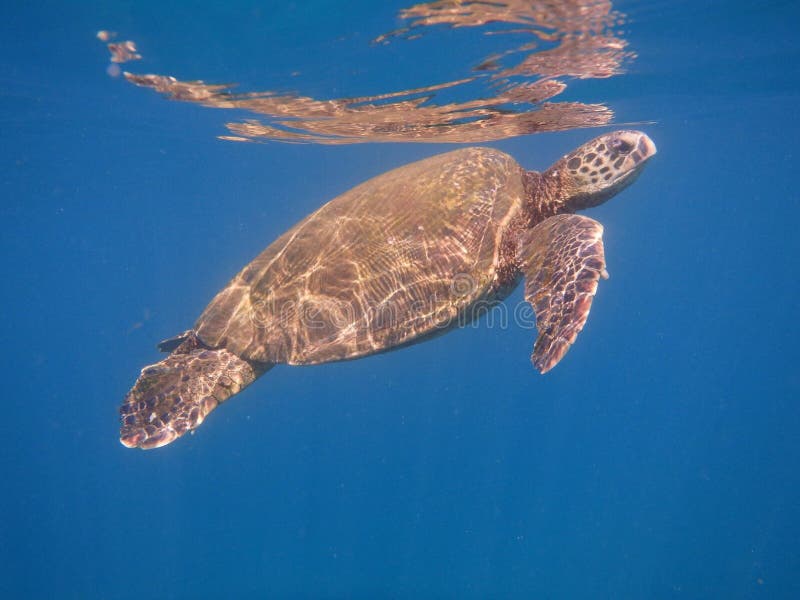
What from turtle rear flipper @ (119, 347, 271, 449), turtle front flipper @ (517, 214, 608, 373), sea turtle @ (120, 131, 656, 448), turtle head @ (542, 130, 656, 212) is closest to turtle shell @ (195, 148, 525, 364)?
sea turtle @ (120, 131, 656, 448)

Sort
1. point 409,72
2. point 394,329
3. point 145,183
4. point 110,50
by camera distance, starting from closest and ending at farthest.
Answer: point 394,329 → point 110,50 → point 409,72 → point 145,183

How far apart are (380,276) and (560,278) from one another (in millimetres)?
2015

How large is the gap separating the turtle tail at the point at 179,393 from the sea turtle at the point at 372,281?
1 cm

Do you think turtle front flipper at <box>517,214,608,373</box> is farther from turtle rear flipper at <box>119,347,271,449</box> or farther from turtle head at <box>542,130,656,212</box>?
turtle rear flipper at <box>119,347,271,449</box>

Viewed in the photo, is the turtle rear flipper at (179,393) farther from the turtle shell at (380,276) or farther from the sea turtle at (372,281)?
the turtle shell at (380,276)

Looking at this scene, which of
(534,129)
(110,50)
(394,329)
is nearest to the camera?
(394,329)

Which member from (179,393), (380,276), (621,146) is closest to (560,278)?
(380,276)

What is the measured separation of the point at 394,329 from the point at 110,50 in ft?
32.0

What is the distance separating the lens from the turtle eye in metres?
6.56

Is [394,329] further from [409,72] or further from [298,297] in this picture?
[409,72]

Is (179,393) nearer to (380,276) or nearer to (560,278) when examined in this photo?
(380,276)

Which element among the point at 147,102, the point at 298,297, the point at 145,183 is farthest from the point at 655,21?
the point at 145,183

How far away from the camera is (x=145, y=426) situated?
5602mm

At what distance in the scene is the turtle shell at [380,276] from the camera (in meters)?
5.47
